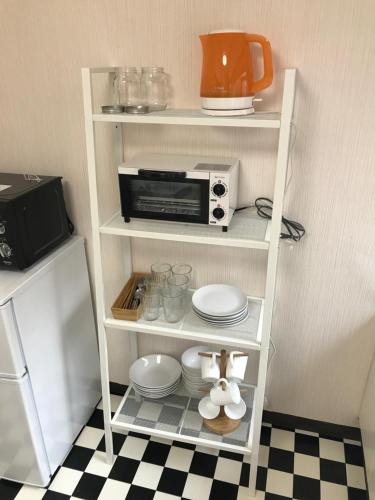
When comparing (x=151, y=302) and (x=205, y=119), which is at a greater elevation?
(x=205, y=119)

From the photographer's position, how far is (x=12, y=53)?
5.25ft

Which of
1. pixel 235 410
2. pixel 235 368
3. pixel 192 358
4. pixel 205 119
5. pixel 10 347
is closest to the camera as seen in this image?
pixel 205 119

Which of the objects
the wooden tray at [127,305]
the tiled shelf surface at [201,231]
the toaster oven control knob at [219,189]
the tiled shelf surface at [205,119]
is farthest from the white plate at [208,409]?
the tiled shelf surface at [205,119]

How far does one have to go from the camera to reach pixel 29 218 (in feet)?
5.04

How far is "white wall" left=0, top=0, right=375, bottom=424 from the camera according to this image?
1.36 meters

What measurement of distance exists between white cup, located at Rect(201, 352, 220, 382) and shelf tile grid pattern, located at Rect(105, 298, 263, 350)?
0.42 ft

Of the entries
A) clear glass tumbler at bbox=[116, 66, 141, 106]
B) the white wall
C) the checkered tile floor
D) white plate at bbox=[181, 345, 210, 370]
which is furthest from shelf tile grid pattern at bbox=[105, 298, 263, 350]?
clear glass tumbler at bbox=[116, 66, 141, 106]

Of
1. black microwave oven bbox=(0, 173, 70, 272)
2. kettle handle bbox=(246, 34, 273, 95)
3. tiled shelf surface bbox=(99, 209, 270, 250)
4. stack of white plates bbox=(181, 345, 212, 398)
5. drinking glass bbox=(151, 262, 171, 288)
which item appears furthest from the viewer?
stack of white plates bbox=(181, 345, 212, 398)

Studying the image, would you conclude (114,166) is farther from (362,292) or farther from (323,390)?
(323,390)

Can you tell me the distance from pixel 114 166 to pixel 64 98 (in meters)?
0.31

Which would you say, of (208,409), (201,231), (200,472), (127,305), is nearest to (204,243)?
(201,231)

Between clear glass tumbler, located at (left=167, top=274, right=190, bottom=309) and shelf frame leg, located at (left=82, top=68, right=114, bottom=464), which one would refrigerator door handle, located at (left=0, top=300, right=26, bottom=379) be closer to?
shelf frame leg, located at (left=82, top=68, right=114, bottom=464)

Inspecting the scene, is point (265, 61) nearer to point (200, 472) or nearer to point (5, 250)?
point (5, 250)

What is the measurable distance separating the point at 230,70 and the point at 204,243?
523 mm
